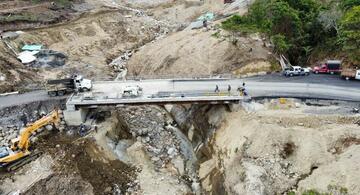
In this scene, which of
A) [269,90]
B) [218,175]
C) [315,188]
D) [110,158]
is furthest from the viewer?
[269,90]

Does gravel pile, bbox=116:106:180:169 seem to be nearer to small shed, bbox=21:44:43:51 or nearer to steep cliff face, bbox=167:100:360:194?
steep cliff face, bbox=167:100:360:194

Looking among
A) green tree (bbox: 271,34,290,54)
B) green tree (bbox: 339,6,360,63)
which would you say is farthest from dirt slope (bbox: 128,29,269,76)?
green tree (bbox: 339,6,360,63)

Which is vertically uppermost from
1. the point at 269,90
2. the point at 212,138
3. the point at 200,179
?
the point at 269,90

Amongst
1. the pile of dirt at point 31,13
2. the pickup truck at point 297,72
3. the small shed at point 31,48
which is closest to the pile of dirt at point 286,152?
the pickup truck at point 297,72

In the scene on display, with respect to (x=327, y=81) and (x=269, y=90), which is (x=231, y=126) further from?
(x=327, y=81)

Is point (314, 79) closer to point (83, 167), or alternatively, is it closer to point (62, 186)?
point (83, 167)

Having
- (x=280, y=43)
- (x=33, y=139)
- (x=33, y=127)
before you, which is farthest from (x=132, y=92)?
(x=280, y=43)

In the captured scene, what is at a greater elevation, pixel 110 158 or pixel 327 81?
pixel 327 81

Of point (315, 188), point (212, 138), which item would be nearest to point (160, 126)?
point (212, 138)
